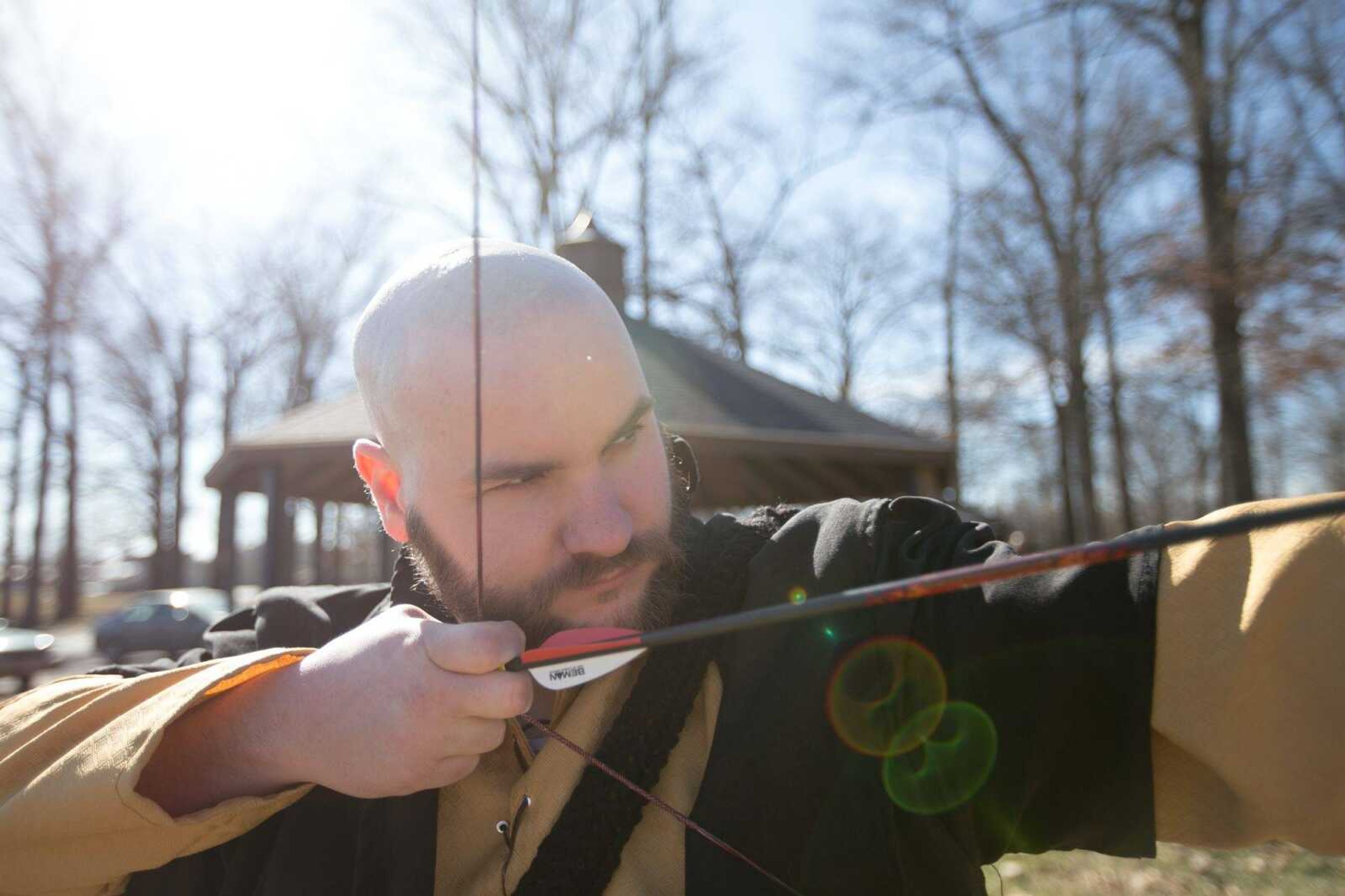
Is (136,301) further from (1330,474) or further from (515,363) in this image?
(1330,474)

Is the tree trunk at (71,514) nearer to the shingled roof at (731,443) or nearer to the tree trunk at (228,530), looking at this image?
the tree trunk at (228,530)

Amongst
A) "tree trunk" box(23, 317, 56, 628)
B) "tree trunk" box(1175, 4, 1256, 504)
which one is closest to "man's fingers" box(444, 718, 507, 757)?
"tree trunk" box(1175, 4, 1256, 504)

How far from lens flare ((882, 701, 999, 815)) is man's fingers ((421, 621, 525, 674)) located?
0.50m

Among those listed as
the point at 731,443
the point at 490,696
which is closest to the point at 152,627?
the point at 731,443

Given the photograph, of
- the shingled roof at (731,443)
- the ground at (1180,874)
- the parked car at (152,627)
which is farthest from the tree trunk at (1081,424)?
the parked car at (152,627)

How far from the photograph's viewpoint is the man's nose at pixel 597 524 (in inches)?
43.2

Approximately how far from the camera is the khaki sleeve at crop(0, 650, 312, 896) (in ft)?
3.47

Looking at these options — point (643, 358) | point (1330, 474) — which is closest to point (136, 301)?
point (643, 358)

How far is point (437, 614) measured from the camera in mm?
1479

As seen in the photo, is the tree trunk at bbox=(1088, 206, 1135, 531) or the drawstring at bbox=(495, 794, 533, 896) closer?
the drawstring at bbox=(495, 794, 533, 896)

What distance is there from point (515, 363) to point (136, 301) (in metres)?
20.4

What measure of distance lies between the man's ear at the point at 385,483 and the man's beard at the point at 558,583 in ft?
0.21

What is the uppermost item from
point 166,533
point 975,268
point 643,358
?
point 975,268

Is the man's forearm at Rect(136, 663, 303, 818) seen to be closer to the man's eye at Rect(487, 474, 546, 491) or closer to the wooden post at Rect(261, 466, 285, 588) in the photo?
the man's eye at Rect(487, 474, 546, 491)
